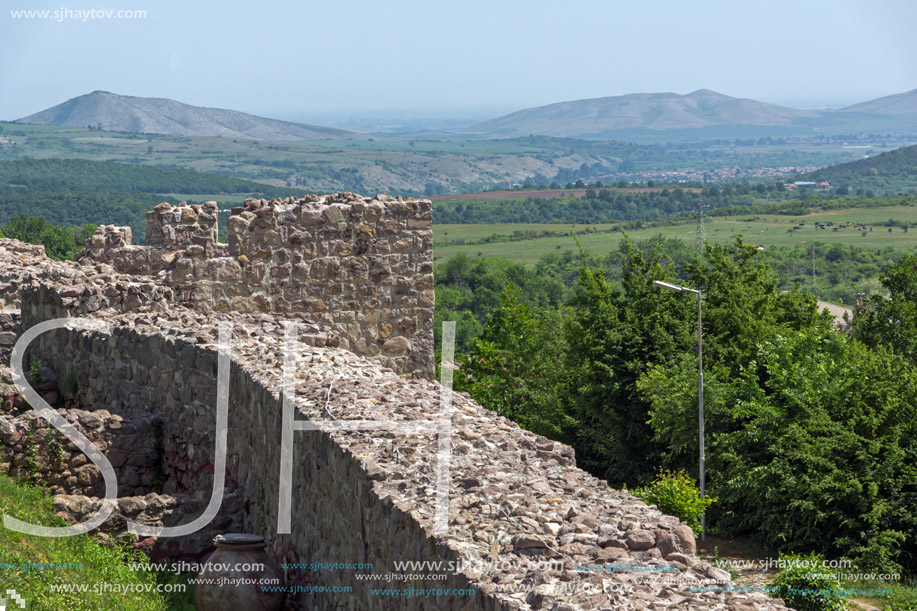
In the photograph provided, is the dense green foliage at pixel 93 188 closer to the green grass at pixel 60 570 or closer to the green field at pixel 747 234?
the green field at pixel 747 234

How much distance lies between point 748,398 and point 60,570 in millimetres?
21466

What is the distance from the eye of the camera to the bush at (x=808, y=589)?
43.2 feet

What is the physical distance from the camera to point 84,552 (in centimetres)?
760

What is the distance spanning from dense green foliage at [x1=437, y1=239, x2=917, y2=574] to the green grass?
50.9 ft

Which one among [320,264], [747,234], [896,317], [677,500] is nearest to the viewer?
[320,264]

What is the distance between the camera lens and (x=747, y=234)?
11825cm

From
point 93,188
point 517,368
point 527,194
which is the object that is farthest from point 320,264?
point 527,194

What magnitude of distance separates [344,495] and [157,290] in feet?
17.3

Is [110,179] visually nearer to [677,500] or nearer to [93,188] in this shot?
[93,188]

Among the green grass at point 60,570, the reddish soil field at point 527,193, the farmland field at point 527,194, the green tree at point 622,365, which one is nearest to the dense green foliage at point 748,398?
the green tree at point 622,365

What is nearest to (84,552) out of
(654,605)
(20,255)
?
(654,605)

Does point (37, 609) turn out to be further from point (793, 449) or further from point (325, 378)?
point (793, 449)

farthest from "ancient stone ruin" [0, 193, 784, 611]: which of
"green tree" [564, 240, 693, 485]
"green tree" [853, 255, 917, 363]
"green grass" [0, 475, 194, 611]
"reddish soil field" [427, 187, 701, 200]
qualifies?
"reddish soil field" [427, 187, 701, 200]

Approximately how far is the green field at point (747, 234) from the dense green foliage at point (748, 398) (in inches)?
2864
